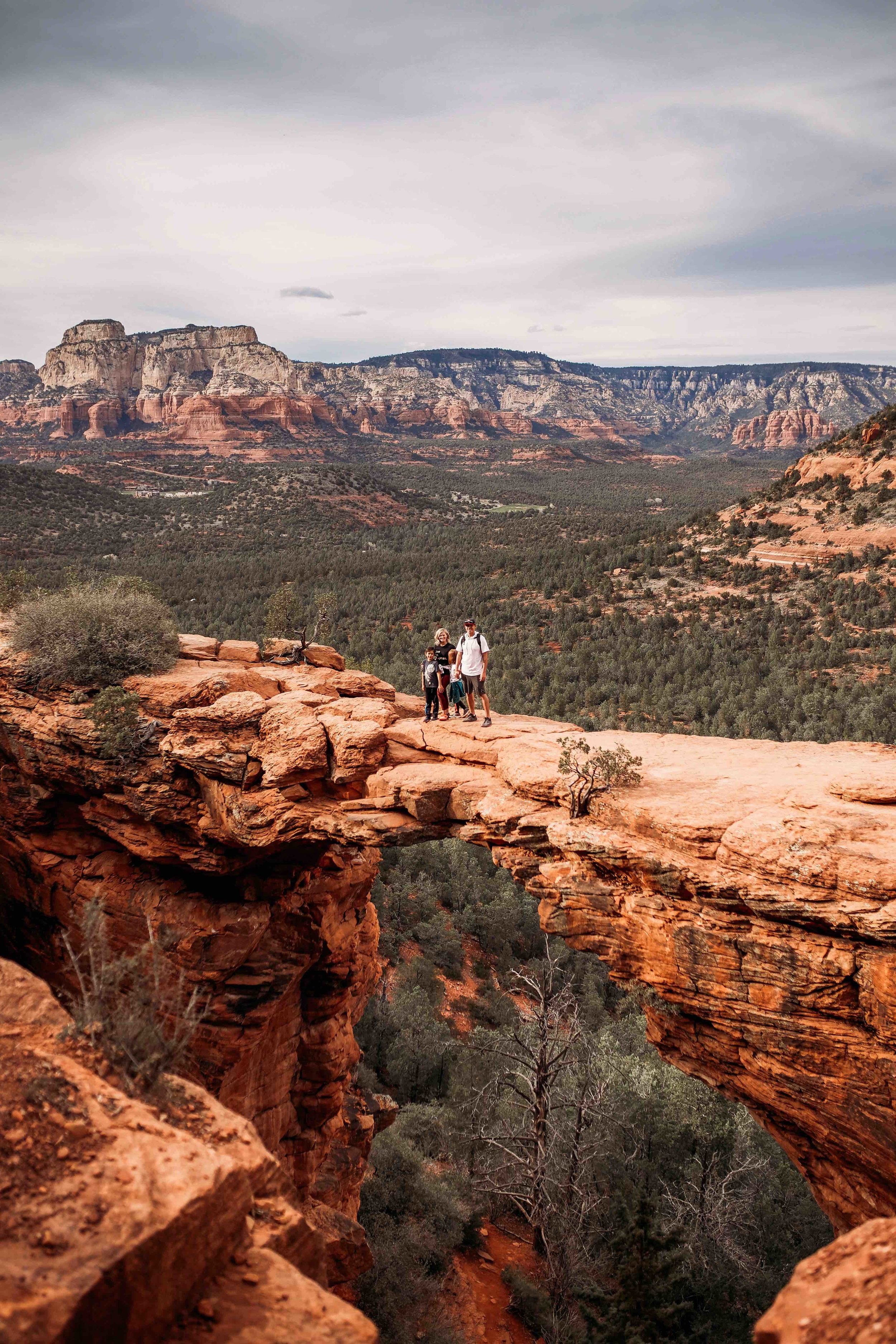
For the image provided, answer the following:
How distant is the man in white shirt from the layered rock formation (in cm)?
698

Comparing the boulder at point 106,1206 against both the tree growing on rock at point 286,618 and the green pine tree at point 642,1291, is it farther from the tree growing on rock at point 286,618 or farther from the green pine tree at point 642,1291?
the tree growing on rock at point 286,618

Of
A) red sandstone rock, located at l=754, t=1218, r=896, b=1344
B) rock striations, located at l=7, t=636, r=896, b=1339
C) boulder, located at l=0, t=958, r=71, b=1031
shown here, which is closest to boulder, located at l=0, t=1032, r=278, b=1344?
boulder, located at l=0, t=958, r=71, b=1031

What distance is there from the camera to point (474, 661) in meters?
11.0

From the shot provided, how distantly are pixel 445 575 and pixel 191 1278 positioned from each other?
53.6 meters

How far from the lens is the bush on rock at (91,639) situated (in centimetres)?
1145

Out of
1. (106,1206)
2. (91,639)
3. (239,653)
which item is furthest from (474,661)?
(106,1206)

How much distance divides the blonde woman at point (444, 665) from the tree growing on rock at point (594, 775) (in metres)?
3.03

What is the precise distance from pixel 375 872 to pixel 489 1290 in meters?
7.53

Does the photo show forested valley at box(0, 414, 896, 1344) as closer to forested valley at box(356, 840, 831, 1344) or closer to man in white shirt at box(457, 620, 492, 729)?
forested valley at box(356, 840, 831, 1344)

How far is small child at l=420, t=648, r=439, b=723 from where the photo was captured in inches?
438

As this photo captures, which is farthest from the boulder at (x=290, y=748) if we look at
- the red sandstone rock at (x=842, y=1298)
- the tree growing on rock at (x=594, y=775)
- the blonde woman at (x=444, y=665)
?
the red sandstone rock at (x=842, y=1298)

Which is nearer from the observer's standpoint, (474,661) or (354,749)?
(354,749)

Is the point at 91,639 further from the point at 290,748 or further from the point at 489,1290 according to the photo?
the point at 489,1290

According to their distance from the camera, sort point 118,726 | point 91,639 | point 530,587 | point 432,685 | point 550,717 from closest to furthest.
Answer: point 118,726 → point 432,685 → point 91,639 → point 550,717 → point 530,587
